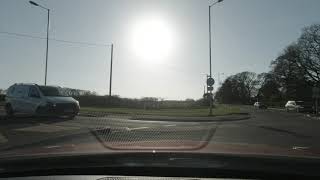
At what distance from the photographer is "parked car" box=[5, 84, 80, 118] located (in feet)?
87.2

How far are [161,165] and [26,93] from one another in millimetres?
25336

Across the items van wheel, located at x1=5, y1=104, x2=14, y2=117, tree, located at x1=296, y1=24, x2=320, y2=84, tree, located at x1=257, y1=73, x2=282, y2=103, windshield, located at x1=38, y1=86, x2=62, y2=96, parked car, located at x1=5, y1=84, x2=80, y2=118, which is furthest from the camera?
tree, located at x1=257, y1=73, x2=282, y2=103

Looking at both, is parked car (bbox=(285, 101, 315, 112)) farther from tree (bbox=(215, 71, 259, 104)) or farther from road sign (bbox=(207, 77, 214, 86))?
tree (bbox=(215, 71, 259, 104))

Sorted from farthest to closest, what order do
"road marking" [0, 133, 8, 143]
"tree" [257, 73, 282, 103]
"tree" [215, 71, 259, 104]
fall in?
"tree" [215, 71, 259, 104] < "tree" [257, 73, 282, 103] < "road marking" [0, 133, 8, 143]

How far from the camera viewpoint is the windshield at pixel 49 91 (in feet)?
89.9

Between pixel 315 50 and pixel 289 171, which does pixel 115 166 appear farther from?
pixel 315 50

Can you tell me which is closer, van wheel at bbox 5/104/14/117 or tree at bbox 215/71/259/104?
van wheel at bbox 5/104/14/117

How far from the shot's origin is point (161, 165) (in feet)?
11.2

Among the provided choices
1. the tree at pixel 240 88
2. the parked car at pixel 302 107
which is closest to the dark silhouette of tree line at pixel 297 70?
the parked car at pixel 302 107

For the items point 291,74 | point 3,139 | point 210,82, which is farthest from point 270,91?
point 3,139

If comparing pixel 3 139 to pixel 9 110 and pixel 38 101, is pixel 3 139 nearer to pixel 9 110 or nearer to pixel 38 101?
pixel 38 101

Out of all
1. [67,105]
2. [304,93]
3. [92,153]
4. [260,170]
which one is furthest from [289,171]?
[304,93]

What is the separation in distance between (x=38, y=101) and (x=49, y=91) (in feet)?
3.40

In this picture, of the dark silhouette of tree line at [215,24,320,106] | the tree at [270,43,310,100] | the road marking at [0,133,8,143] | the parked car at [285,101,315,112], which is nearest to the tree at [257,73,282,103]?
the dark silhouette of tree line at [215,24,320,106]
